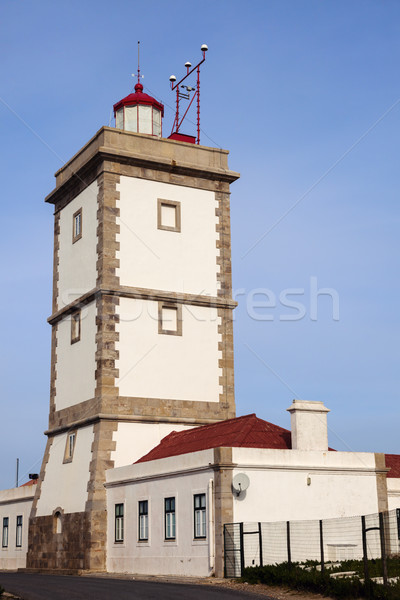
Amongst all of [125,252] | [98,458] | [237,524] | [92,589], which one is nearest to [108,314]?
[125,252]

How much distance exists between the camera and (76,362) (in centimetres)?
3391

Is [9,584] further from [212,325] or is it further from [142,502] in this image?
[212,325]

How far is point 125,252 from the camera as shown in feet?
108

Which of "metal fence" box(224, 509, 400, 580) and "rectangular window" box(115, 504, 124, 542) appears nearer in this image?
"metal fence" box(224, 509, 400, 580)

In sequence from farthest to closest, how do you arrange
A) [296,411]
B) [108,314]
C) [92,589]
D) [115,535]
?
1. [108,314]
2. [115,535]
3. [296,411]
4. [92,589]

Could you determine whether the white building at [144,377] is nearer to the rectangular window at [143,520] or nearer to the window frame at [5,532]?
the rectangular window at [143,520]

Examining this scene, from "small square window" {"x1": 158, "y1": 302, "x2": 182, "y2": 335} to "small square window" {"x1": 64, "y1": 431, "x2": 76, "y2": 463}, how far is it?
5.21 meters

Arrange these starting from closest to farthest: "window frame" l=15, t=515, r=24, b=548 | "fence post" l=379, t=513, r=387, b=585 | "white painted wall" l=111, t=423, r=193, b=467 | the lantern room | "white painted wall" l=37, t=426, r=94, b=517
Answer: "fence post" l=379, t=513, r=387, b=585 → "white painted wall" l=111, t=423, r=193, b=467 → "white painted wall" l=37, t=426, r=94, b=517 → the lantern room → "window frame" l=15, t=515, r=24, b=548

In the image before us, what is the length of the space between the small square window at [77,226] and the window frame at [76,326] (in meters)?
3.14

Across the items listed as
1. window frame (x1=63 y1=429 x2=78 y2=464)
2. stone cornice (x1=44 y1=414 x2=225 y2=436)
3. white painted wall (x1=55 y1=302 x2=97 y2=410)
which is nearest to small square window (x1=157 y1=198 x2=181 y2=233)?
white painted wall (x1=55 y1=302 x2=97 y2=410)

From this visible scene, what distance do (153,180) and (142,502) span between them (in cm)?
1286

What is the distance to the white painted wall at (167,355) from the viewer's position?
32250mm

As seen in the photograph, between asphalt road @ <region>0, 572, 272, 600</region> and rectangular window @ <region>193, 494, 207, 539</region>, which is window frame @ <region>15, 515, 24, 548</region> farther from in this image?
rectangular window @ <region>193, 494, 207, 539</region>

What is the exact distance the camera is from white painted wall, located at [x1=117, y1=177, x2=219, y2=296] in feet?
109
